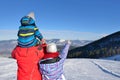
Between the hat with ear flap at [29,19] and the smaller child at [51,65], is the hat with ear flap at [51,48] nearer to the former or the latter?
the smaller child at [51,65]

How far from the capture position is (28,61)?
4617mm

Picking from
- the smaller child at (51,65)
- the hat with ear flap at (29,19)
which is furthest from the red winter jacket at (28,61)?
the hat with ear flap at (29,19)

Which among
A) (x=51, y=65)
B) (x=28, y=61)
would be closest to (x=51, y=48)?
(x=51, y=65)

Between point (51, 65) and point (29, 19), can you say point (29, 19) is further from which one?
point (51, 65)

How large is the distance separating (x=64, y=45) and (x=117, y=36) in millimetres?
24863

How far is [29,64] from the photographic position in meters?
4.62

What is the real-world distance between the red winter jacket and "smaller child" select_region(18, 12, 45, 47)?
0.27 feet

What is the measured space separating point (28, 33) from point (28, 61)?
39 cm

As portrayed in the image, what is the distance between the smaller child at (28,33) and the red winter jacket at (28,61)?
8 cm

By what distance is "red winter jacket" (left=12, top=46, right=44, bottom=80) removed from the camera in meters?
4.58

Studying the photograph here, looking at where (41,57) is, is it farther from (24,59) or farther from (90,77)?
(90,77)

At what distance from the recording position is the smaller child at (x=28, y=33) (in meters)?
4.55

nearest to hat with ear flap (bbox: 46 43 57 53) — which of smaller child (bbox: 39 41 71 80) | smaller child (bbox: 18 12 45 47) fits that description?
smaller child (bbox: 39 41 71 80)

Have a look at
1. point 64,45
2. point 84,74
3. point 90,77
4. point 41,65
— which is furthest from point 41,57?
point 84,74
